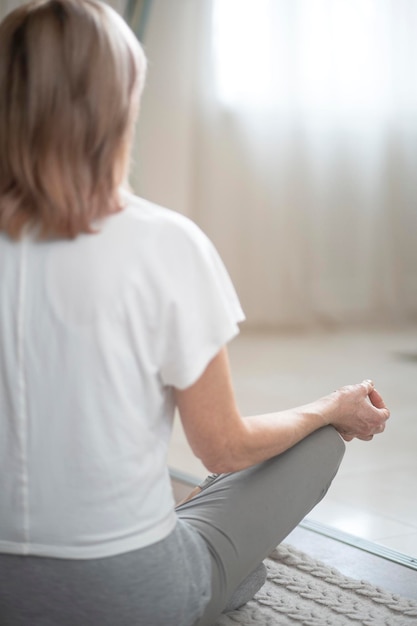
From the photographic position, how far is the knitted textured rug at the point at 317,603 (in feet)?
4.77

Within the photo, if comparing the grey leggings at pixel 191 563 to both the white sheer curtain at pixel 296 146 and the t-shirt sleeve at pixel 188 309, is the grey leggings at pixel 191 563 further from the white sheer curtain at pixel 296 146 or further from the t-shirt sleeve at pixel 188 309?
the white sheer curtain at pixel 296 146

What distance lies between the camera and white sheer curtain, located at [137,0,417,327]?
15.9ft

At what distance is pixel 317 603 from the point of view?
5.02 ft

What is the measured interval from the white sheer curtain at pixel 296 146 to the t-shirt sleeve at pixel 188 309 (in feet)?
12.3

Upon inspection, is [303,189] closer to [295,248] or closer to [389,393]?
[295,248]

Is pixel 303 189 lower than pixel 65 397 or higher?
lower

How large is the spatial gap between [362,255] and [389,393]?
2.02m

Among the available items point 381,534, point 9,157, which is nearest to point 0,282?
point 9,157

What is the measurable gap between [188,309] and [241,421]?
195 mm

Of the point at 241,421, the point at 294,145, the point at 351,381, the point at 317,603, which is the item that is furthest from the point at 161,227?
the point at 294,145

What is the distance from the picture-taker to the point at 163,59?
481cm

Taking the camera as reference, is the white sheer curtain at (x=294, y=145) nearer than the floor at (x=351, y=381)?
No

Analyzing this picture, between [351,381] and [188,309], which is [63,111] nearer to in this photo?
[188,309]

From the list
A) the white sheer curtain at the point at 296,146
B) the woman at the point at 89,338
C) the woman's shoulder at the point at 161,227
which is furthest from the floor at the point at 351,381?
the woman's shoulder at the point at 161,227
